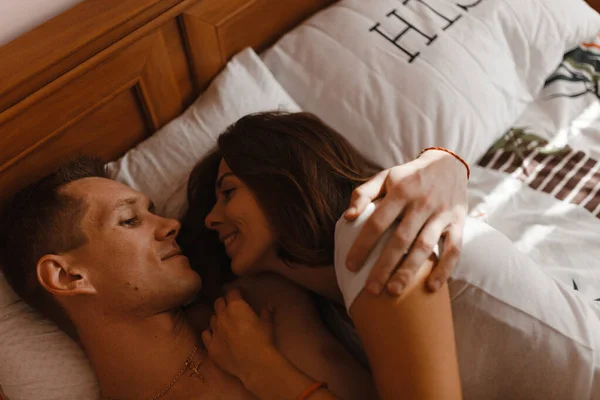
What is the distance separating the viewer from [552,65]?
1556mm

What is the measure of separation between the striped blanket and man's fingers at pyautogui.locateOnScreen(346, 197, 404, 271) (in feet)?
1.61

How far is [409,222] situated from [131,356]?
58cm

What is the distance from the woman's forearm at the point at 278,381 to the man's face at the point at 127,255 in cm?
22

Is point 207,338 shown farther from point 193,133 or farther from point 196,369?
point 193,133

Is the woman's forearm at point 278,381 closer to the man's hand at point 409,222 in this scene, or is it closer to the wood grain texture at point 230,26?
the man's hand at point 409,222

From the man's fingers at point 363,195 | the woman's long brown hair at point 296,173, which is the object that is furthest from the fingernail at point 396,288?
the woman's long brown hair at point 296,173

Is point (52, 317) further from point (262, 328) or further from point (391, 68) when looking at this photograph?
point (391, 68)

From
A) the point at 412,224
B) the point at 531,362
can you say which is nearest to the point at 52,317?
the point at 412,224

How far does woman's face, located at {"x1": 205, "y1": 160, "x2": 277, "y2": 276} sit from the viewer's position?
1084 millimetres

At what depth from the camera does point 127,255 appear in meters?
1.01

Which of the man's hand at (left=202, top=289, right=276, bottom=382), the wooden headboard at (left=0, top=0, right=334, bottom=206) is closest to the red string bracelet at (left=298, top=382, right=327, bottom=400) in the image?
the man's hand at (left=202, top=289, right=276, bottom=382)

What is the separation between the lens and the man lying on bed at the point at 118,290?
100 cm

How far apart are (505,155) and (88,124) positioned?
1.06 metres

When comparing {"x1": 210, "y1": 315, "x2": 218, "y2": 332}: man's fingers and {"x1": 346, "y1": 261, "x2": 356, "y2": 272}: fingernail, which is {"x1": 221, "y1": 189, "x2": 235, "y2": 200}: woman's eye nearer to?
{"x1": 210, "y1": 315, "x2": 218, "y2": 332}: man's fingers
